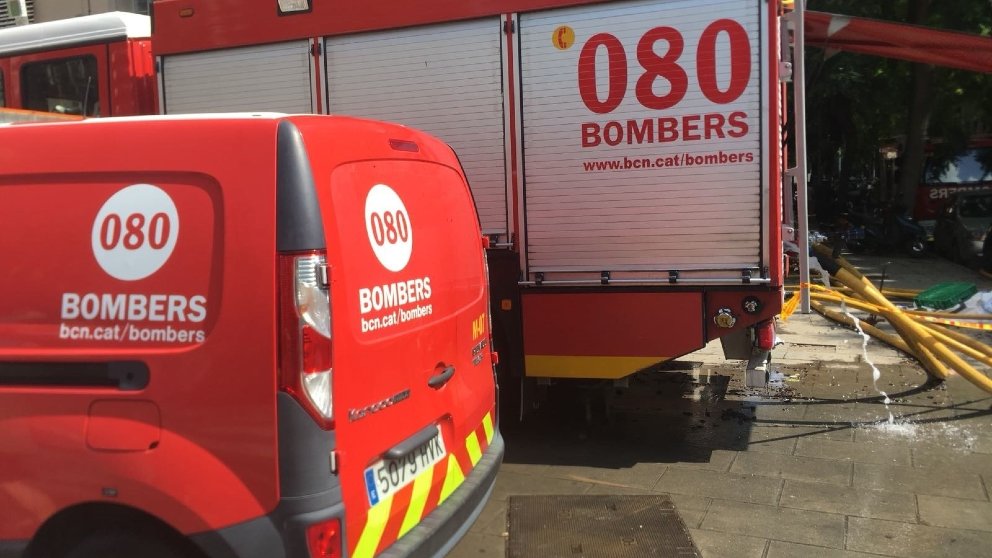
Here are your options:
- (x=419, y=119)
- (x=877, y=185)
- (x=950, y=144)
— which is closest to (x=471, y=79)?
(x=419, y=119)

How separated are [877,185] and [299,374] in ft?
86.1

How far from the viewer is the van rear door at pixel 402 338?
2.67m

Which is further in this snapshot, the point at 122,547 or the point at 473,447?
the point at 473,447

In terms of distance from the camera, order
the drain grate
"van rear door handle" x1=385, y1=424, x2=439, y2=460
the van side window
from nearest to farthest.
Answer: "van rear door handle" x1=385, y1=424, x2=439, y2=460 → the drain grate → the van side window

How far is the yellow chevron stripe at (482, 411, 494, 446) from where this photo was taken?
147 inches

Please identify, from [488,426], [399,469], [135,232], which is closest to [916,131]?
[488,426]

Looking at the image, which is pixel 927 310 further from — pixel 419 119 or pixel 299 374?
pixel 299 374

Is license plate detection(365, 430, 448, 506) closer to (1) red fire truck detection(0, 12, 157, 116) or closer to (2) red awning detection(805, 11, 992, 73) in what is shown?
(2) red awning detection(805, 11, 992, 73)

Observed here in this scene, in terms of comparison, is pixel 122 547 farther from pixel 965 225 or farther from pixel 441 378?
pixel 965 225

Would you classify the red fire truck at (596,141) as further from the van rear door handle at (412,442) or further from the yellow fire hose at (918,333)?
the van rear door handle at (412,442)

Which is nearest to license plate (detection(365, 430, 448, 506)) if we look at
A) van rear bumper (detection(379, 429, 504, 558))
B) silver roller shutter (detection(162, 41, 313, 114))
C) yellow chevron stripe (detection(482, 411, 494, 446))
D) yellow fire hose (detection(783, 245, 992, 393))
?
van rear bumper (detection(379, 429, 504, 558))

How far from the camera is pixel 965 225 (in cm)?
1507

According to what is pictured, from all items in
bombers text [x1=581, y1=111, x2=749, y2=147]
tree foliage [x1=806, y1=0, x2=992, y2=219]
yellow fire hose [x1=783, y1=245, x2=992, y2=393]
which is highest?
tree foliage [x1=806, y1=0, x2=992, y2=219]

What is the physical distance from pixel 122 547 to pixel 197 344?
73cm
